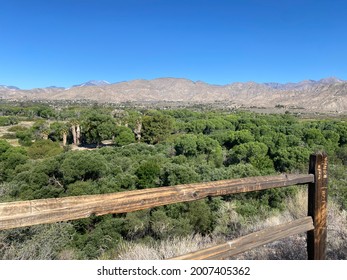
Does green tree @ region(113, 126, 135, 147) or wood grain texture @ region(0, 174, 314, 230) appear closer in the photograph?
wood grain texture @ region(0, 174, 314, 230)

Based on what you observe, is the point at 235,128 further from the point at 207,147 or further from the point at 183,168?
the point at 183,168

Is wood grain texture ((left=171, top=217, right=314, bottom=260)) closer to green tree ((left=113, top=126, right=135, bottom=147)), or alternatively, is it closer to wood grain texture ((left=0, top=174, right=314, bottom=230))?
wood grain texture ((left=0, top=174, right=314, bottom=230))

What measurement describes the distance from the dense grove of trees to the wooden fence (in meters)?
3.96

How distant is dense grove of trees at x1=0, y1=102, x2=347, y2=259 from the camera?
39.3 feet

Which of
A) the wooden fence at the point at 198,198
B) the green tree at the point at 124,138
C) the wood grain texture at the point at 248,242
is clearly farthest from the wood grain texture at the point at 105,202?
the green tree at the point at 124,138

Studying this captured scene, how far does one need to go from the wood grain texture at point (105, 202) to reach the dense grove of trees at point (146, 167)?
3953mm

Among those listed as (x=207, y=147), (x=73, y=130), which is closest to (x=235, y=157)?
(x=207, y=147)

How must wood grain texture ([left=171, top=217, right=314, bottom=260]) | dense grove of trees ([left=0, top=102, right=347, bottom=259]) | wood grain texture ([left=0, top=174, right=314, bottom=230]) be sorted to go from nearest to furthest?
wood grain texture ([left=0, top=174, right=314, bottom=230]) < wood grain texture ([left=171, top=217, right=314, bottom=260]) < dense grove of trees ([left=0, top=102, right=347, bottom=259])

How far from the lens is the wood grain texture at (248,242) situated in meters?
2.07

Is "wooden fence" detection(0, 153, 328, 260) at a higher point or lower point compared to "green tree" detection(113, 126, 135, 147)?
higher

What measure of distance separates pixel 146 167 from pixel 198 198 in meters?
18.6

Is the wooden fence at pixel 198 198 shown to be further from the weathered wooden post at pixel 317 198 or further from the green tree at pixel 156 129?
the green tree at pixel 156 129

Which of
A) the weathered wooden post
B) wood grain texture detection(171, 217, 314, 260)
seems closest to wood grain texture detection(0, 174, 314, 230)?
wood grain texture detection(171, 217, 314, 260)

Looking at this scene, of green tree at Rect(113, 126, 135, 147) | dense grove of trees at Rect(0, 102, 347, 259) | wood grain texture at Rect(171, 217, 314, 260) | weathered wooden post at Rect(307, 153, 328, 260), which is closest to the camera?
wood grain texture at Rect(171, 217, 314, 260)
